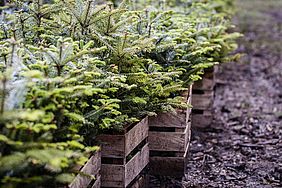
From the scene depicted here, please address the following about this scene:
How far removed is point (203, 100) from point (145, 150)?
1405mm

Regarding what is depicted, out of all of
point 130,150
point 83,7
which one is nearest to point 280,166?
point 130,150

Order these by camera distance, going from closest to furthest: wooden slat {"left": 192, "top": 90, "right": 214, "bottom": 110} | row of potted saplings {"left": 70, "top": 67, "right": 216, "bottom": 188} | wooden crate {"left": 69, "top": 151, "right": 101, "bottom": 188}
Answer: wooden crate {"left": 69, "top": 151, "right": 101, "bottom": 188}, row of potted saplings {"left": 70, "top": 67, "right": 216, "bottom": 188}, wooden slat {"left": 192, "top": 90, "right": 214, "bottom": 110}

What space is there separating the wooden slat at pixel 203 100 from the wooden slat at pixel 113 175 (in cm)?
181

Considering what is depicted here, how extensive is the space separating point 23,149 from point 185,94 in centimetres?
179

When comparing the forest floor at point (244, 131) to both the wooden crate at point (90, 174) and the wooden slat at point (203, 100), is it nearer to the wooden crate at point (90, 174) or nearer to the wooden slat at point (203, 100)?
the wooden slat at point (203, 100)

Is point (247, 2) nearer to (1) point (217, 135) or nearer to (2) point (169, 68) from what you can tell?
(1) point (217, 135)

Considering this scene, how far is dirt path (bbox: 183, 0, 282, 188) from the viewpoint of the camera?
12.3 ft

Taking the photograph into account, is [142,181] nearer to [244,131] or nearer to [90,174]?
[90,174]

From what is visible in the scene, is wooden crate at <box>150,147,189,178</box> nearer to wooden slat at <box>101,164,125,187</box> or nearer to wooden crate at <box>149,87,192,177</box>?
wooden crate at <box>149,87,192,177</box>

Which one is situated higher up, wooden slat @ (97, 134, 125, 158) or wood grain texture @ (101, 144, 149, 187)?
wooden slat @ (97, 134, 125, 158)

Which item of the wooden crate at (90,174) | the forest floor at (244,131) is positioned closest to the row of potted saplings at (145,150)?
the wooden crate at (90,174)

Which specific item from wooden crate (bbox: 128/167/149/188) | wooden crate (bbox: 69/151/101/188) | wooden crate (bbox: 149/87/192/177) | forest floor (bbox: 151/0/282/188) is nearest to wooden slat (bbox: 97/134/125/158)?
wooden crate (bbox: 69/151/101/188)

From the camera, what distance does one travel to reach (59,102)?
90.3 inches

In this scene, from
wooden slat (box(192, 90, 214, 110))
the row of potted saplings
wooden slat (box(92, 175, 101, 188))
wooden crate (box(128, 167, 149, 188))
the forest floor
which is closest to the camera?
wooden slat (box(92, 175, 101, 188))
